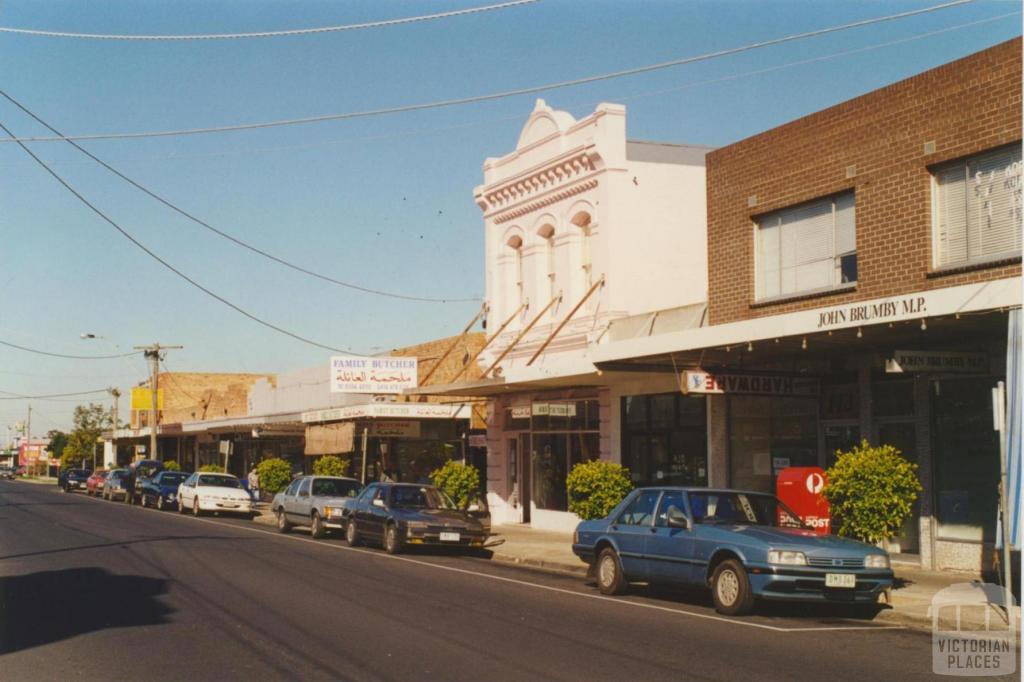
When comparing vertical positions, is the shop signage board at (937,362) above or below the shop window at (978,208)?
below

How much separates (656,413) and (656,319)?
207 cm

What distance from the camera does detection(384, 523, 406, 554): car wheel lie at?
22438mm

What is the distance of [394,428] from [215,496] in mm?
6173

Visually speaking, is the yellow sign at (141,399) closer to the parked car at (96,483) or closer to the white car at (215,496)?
the parked car at (96,483)

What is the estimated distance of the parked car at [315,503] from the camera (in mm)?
27141

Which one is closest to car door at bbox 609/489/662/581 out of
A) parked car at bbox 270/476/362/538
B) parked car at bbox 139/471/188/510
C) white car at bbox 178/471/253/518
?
parked car at bbox 270/476/362/538

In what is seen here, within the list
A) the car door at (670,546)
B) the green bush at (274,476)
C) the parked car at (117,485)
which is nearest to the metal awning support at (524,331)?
the car door at (670,546)

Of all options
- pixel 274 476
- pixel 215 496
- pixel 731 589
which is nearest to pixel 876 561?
pixel 731 589


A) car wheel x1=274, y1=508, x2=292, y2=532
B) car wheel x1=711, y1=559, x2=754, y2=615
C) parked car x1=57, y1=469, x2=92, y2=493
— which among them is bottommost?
parked car x1=57, y1=469, x2=92, y2=493

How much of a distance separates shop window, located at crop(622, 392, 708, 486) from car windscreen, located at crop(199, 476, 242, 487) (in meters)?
17.1

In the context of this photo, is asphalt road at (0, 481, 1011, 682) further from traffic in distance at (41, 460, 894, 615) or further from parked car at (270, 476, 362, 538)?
parked car at (270, 476, 362, 538)

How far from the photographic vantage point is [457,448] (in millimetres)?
37562

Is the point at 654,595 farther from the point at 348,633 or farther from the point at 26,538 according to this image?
the point at 26,538

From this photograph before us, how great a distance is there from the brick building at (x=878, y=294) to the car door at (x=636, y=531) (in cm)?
358
